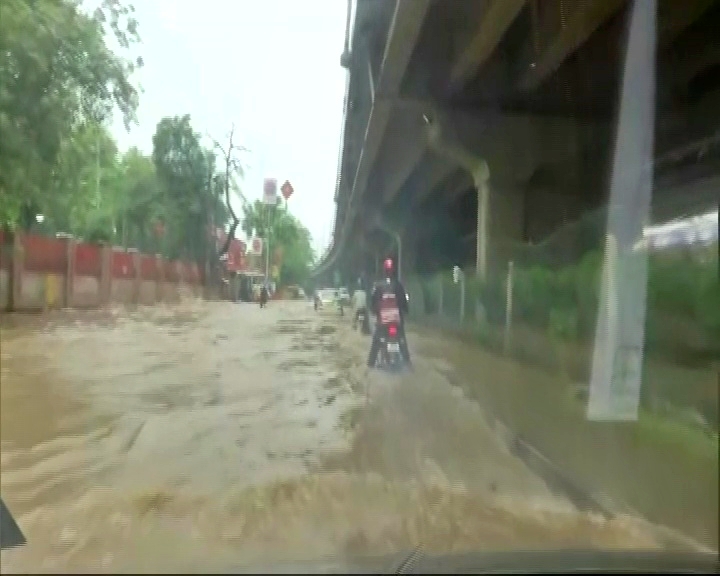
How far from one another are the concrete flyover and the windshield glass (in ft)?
0.19

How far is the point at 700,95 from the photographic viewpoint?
12500 millimetres

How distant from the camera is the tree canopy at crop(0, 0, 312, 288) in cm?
898

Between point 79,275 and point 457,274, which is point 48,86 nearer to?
point 79,275

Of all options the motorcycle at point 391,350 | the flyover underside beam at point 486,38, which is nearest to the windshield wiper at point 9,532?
the motorcycle at point 391,350

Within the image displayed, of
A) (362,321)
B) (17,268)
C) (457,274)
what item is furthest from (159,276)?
(457,274)

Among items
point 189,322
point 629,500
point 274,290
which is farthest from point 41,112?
point 629,500

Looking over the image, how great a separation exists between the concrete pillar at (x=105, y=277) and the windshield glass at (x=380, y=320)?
32 mm

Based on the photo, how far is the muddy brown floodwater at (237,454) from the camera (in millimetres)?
5516

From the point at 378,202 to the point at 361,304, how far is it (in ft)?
28.5

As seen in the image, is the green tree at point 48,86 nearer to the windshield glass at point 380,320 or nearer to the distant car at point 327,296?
the windshield glass at point 380,320

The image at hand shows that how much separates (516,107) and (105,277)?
251 inches

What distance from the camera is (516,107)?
1352 centimetres

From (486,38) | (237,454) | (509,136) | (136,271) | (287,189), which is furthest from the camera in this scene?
(509,136)

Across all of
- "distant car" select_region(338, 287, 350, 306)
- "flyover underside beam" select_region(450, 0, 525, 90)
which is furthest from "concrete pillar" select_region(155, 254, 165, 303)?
"flyover underside beam" select_region(450, 0, 525, 90)
